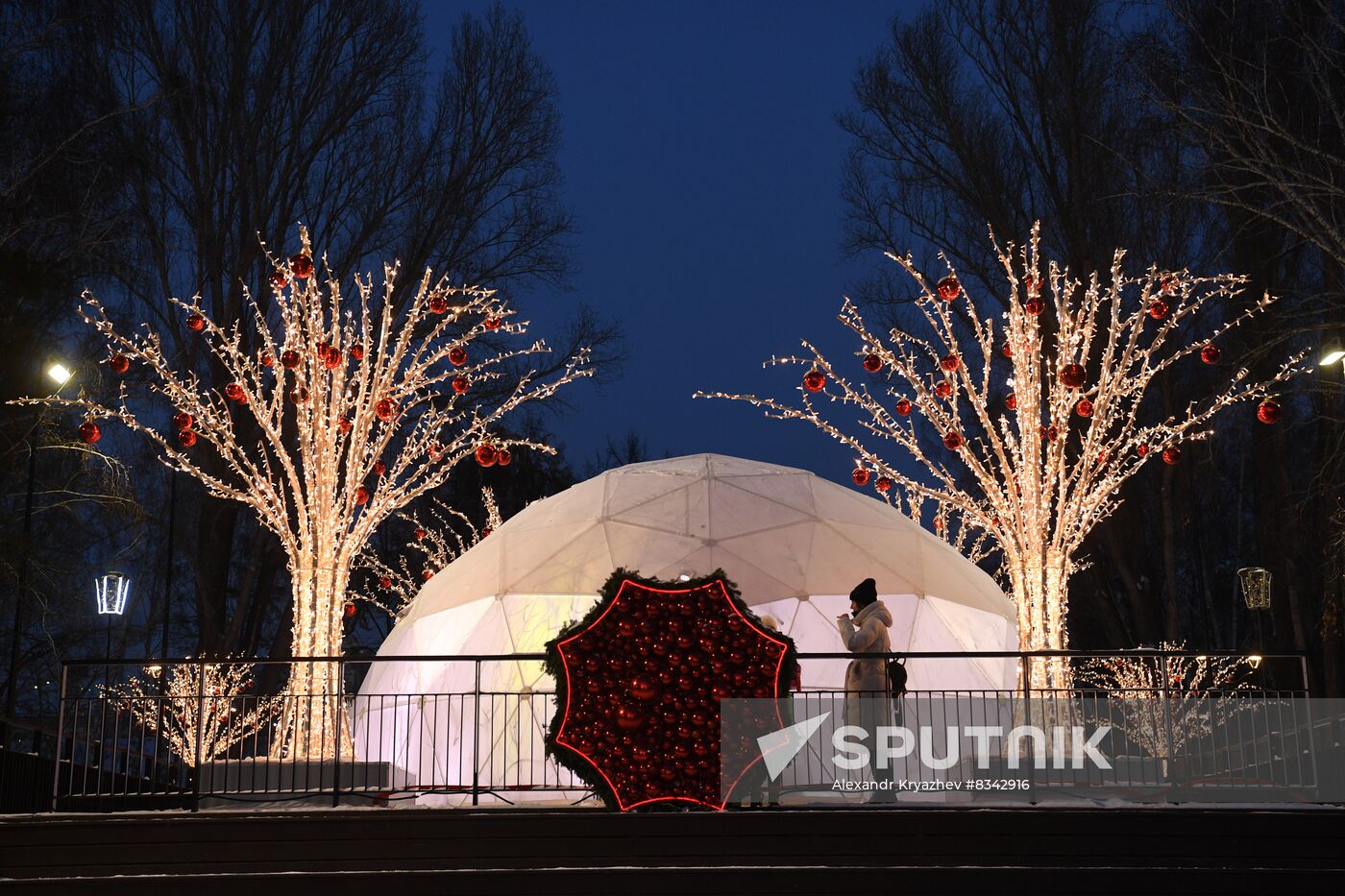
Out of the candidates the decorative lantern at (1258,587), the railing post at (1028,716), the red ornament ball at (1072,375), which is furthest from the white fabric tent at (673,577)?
the red ornament ball at (1072,375)

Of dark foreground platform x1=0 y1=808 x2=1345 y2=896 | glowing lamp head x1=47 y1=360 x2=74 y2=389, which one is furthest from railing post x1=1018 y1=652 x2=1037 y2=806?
glowing lamp head x1=47 y1=360 x2=74 y2=389

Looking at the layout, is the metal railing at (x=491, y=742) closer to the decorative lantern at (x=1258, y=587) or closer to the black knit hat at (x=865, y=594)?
the black knit hat at (x=865, y=594)

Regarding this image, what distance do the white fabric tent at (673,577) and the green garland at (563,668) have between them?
460 cm

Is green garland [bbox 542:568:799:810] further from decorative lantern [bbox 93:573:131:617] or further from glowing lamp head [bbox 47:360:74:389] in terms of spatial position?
decorative lantern [bbox 93:573:131:617]

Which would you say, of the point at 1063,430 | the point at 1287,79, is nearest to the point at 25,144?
the point at 1063,430

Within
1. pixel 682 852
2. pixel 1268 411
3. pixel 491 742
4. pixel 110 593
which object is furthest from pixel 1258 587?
pixel 110 593

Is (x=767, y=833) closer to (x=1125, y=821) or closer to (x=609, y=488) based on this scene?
(x=1125, y=821)

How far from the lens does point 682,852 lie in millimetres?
9906

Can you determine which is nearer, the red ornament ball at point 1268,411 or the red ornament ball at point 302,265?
the red ornament ball at point 1268,411

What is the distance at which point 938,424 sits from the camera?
14680mm

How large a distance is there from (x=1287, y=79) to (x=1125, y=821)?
12.1 meters

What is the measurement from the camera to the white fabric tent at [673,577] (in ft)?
53.0

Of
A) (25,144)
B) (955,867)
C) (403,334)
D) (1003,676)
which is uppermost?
(25,144)

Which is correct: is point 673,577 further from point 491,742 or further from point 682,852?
point 682,852
